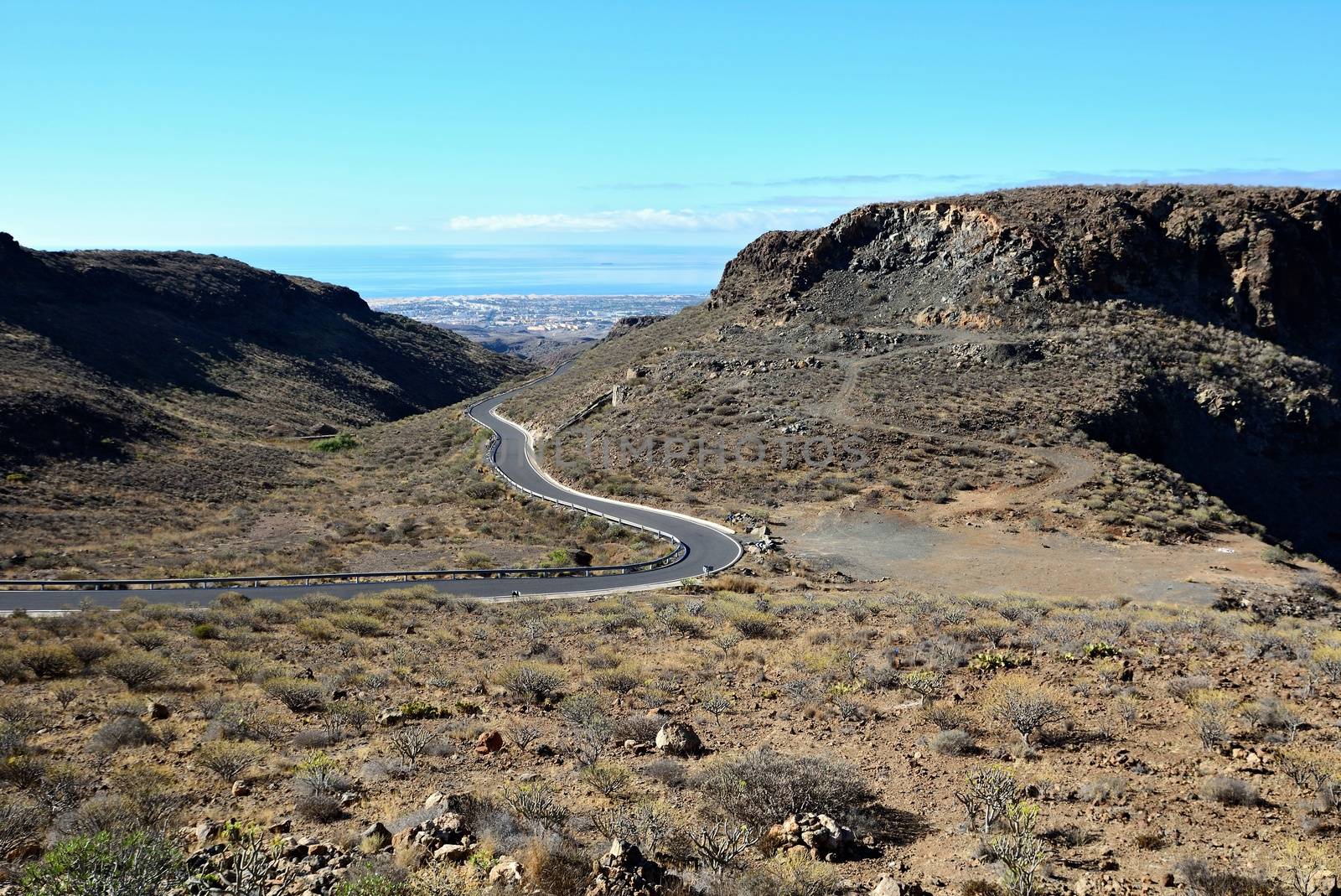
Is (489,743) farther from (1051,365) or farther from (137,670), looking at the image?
(1051,365)

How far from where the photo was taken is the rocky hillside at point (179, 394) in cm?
3278

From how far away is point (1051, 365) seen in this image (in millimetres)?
43750

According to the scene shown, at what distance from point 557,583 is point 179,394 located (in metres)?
55.0

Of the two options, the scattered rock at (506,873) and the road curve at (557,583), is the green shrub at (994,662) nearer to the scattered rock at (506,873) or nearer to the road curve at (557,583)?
the scattered rock at (506,873)

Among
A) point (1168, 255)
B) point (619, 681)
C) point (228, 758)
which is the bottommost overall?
point (619, 681)

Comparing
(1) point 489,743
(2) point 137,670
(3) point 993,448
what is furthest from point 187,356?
(1) point 489,743

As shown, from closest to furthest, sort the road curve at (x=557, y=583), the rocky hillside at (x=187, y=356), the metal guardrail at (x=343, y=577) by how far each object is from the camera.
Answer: the road curve at (x=557, y=583)
the metal guardrail at (x=343, y=577)
the rocky hillside at (x=187, y=356)

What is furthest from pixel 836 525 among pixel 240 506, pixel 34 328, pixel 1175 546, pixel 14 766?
pixel 34 328

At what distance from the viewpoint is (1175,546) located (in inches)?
1068

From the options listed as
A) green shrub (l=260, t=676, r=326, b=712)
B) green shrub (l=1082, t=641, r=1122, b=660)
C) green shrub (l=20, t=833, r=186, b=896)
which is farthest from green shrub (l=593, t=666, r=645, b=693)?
green shrub (l=1082, t=641, r=1122, b=660)

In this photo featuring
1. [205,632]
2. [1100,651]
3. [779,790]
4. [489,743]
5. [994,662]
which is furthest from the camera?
[205,632]

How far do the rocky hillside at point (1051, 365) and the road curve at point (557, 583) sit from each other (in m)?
3.38

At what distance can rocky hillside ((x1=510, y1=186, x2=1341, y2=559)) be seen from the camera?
115ft

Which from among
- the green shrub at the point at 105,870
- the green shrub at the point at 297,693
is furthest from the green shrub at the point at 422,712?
the green shrub at the point at 105,870
